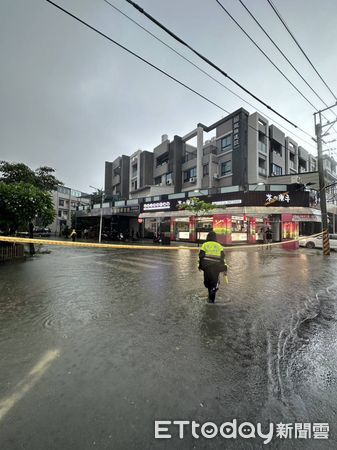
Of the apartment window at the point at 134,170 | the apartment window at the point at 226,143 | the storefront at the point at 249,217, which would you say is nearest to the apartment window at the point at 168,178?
the apartment window at the point at 134,170

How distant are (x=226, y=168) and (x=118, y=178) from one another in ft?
89.8

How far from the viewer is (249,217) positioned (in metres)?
25.5

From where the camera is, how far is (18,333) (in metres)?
3.91

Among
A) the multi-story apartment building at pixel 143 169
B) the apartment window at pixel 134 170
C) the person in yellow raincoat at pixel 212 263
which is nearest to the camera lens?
the person in yellow raincoat at pixel 212 263

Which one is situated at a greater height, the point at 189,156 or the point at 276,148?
the point at 276,148

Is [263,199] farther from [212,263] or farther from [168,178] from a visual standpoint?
[168,178]

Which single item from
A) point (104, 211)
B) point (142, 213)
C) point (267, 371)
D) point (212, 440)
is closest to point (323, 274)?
point (267, 371)

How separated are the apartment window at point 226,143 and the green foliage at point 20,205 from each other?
90.5 ft

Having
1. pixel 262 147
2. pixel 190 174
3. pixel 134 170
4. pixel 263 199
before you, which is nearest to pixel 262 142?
pixel 262 147

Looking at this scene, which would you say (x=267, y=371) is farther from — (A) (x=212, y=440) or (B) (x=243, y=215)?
(B) (x=243, y=215)

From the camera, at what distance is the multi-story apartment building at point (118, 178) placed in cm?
4978

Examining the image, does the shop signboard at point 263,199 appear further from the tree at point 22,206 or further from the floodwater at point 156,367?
the floodwater at point 156,367

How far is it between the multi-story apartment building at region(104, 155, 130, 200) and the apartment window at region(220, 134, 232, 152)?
2246cm

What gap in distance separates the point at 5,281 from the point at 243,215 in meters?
21.8
